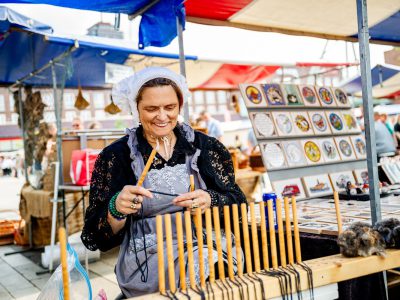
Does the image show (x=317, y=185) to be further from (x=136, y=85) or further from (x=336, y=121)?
(x=136, y=85)

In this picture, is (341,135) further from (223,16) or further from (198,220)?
(198,220)

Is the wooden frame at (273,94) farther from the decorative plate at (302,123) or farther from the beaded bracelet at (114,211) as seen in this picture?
the beaded bracelet at (114,211)

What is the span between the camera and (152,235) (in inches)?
66.2

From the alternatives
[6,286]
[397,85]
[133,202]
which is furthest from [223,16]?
[397,85]

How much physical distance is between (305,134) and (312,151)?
0.15 metres

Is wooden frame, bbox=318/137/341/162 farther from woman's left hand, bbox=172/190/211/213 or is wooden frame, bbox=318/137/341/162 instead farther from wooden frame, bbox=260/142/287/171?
woman's left hand, bbox=172/190/211/213

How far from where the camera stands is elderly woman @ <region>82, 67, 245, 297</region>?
5.41 feet

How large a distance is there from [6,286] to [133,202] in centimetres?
322

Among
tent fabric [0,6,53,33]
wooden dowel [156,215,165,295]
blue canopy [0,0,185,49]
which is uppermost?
tent fabric [0,6,53,33]

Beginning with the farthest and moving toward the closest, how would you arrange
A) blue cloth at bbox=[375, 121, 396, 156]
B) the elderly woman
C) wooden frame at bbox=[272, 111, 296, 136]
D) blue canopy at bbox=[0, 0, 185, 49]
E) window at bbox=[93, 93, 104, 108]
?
1. window at bbox=[93, 93, 104, 108]
2. blue cloth at bbox=[375, 121, 396, 156]
3. wooden frame at bbox=[272, 111, 296, 136]
4. blue canopy at bbox=[0, 0, 185, 49]
5. the elderly woman

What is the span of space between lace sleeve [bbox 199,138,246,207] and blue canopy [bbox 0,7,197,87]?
2856 mm

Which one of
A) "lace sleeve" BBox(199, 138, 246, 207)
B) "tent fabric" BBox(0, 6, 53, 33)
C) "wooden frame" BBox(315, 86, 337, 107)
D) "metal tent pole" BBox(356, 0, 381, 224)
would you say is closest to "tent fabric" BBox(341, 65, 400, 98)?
"wooden frame" BBox(315, 86, 337, 107)

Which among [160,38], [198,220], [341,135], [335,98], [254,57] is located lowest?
[198,220]

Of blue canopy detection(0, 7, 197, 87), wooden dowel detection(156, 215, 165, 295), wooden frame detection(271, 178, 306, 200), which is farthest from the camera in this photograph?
blue canopy detection(0, 7, 197, 87)
